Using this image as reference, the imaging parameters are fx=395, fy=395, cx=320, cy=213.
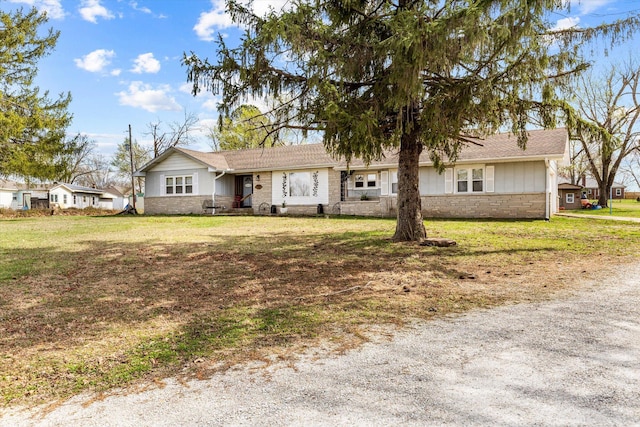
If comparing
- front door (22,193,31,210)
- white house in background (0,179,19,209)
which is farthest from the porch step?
white house in background (0,179,19,209)

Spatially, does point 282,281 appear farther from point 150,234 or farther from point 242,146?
point 242,146

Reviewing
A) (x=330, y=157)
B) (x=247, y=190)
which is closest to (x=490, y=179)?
(x=330, y=157)

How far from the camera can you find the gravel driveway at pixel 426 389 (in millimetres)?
2320

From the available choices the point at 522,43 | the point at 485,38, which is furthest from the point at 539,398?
the point at 522,43

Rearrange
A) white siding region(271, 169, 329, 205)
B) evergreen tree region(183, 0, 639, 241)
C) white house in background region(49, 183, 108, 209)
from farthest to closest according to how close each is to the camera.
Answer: white house in background region(49, 183, 108, 209)
white siding region(271, 169, 329, 205)
evergreen tree region(183, 0, 639, 241)

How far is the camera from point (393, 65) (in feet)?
21.7

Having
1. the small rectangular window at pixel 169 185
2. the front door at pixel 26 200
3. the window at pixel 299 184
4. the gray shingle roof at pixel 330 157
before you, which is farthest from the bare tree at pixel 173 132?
Result: the window at pixel 299 184

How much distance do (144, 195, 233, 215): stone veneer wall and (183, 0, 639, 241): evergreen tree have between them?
17.0 m

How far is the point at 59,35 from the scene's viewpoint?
21.3 m

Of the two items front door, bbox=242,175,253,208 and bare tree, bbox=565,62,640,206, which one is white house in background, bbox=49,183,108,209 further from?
bare tree, bbox=565,62,640,206

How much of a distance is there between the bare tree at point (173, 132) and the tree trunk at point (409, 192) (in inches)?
1299

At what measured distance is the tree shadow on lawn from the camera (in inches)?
136

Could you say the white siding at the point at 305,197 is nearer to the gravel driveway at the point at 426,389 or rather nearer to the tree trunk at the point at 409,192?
the tree trunk at the point at 409,192

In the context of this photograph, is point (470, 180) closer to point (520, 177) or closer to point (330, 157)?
point (520, 177)
